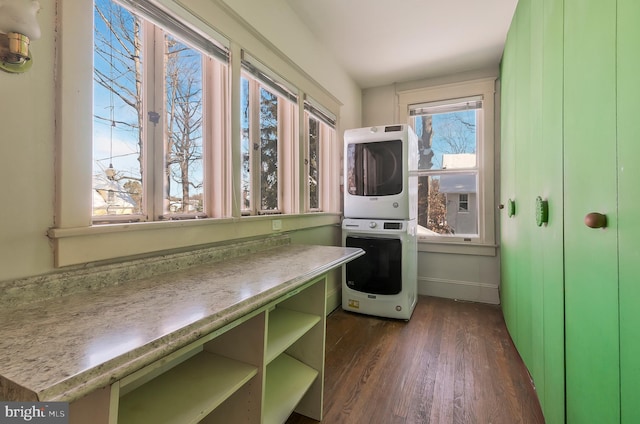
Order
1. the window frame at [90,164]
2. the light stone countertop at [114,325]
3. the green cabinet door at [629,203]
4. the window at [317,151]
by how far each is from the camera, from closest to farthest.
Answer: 1. the light stone countertop at [114,325]
2. the green cabinet door at [629,203]
3. the window frame at [90,164]
4. the window at [317,151]

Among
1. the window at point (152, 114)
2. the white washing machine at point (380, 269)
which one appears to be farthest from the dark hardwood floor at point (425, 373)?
the window at point (152, 114)

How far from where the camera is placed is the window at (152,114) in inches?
45.6

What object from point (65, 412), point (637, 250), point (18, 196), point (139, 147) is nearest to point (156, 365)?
point (65, 412)

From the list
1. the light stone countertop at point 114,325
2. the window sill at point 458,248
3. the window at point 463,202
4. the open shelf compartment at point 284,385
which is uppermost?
the window at point 463,202

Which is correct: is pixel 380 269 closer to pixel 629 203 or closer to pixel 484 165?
pixel 484 165

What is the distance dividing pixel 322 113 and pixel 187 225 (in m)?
1.95

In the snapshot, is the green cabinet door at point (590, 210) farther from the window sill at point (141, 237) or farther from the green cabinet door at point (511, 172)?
the window sill at point (141, 237)

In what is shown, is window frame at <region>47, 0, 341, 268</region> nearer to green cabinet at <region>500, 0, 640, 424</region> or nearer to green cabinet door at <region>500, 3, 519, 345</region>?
green cabinet at <region>500, 0, 640, 424</region>

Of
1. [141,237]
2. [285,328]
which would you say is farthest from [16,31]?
[285,328]

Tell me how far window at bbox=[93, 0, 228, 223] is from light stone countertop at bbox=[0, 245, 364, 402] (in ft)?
1.33

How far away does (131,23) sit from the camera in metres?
1.26

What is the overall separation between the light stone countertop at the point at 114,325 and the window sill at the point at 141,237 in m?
0.13

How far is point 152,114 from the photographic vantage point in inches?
52.0

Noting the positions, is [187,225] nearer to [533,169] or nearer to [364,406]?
[364,406]
